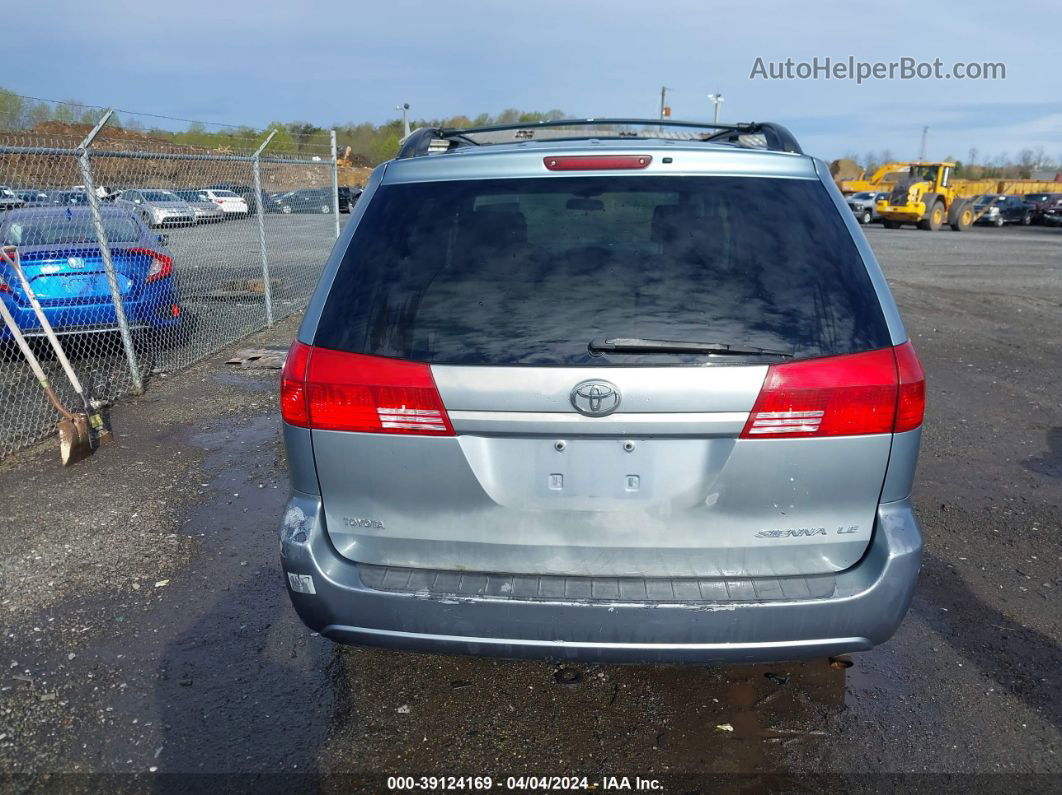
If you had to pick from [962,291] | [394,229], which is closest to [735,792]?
[394,229]

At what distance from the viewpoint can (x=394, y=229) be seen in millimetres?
2396

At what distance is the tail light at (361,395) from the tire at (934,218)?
34589 mm

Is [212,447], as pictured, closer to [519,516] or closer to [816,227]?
[519,516]

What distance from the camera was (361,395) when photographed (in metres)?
2.25

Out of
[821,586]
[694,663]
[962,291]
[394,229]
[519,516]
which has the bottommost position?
[962,291]

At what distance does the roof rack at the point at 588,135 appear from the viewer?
9.50ft

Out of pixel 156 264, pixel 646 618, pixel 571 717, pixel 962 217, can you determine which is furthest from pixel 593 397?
pixel 962 217

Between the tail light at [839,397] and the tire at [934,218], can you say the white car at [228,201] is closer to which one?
the tail light at [839,397]

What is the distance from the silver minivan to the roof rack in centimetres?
50

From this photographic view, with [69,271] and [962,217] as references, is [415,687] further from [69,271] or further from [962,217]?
[962,217]

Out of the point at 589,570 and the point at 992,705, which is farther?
the point at 992,705

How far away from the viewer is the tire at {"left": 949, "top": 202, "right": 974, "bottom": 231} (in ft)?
109

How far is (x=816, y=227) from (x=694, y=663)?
133cm

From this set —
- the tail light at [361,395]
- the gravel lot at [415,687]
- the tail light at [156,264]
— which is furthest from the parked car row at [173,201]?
the tail light at [361,395]
